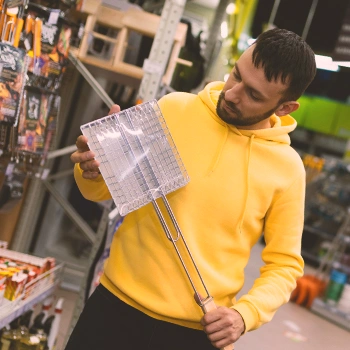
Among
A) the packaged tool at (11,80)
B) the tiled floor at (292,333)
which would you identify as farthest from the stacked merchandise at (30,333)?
the packaged tool at (11,80)

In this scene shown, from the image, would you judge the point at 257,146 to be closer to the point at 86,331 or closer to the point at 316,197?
the point at 86,331

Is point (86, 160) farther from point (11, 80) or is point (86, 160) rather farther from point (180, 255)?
point (11, 80)

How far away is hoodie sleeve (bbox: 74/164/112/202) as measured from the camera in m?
1.54

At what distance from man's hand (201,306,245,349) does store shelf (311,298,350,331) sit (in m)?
5.52

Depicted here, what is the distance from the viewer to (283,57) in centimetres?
150

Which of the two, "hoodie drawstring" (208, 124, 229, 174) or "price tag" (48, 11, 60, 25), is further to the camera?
"price tag" (48, 11, 60, 25)

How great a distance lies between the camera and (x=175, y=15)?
2.60m

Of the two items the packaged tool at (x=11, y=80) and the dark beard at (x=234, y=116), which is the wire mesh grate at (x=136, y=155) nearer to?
the dark beard at (x=234, y=116)

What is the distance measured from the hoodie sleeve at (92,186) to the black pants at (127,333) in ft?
0.97

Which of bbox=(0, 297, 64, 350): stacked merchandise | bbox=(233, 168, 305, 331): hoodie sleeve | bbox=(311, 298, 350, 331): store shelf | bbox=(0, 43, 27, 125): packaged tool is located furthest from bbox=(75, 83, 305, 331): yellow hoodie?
bbox=(311, 298, 350, 331): store shelf

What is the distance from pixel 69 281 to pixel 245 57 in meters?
3.11

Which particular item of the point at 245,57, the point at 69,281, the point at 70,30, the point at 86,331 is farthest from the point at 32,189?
the point at 245,57

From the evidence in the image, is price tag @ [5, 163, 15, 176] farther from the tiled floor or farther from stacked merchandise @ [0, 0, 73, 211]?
the tiled floor

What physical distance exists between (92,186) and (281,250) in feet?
1.87
